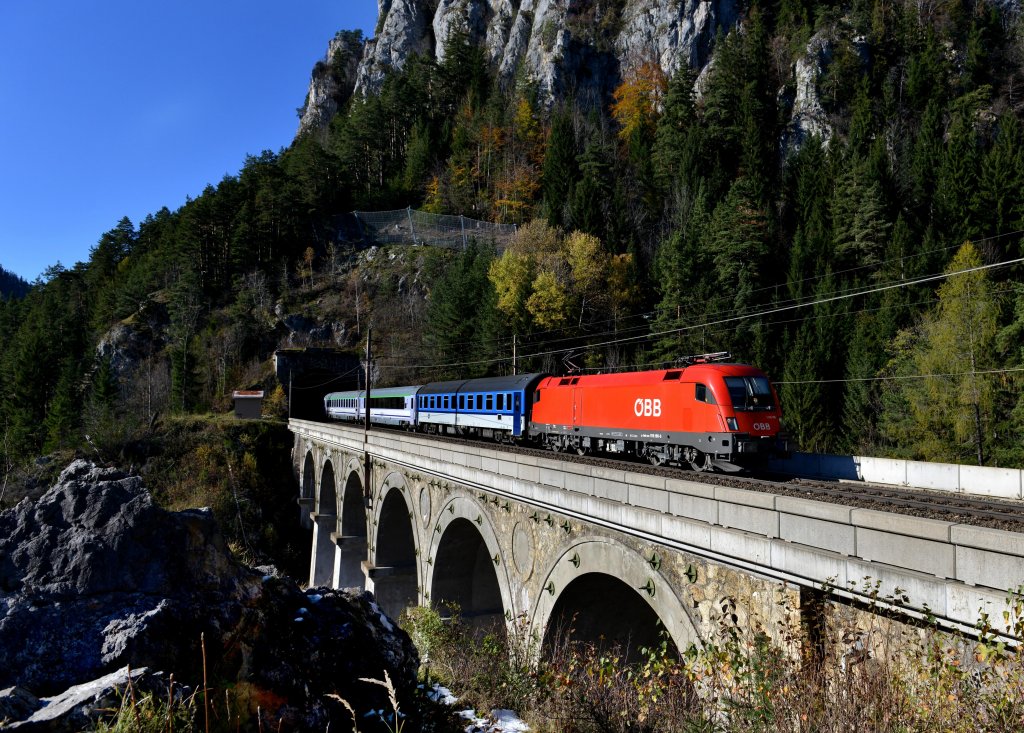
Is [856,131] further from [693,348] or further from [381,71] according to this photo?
[381,71]

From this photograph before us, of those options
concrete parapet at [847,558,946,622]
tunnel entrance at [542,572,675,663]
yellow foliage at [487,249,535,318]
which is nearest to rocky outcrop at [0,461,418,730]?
concrete parapet at [847,558,946,622]

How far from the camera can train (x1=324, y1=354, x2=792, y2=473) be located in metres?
12.4

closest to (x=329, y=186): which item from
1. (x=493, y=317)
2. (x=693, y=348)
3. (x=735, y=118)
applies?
(x=493, y=317)

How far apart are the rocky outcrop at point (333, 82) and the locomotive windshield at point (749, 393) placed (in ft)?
377

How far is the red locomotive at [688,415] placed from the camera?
40.5ft

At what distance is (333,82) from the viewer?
115 m

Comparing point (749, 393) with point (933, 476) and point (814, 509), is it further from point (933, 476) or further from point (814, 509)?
point (814, 509)

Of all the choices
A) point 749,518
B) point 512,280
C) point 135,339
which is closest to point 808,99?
point 512,280

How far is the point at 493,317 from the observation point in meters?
44.1

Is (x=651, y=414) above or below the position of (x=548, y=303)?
below

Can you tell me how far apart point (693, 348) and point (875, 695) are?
3500cm

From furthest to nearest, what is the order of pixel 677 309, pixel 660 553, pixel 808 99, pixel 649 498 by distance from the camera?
pixel 808 99 → pixel 677 309 → pixel 649 498 → pixel 660 553

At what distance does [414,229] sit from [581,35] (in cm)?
3493

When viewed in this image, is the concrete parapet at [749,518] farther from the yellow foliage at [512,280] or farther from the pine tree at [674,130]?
the pine tree at [674,130]
